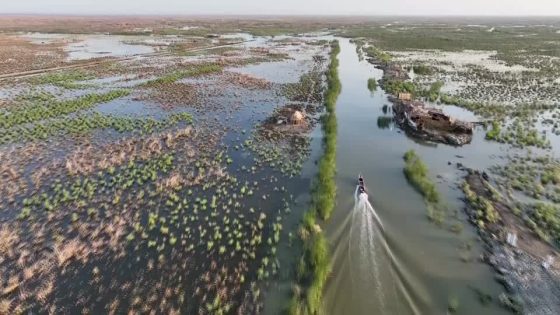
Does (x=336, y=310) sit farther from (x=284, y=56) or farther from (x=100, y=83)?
(x=284, y=56)

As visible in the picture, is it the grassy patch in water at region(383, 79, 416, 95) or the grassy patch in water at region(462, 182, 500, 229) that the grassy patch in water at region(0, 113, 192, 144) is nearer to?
the grassy patch in water at region(462, 182, 500, 229)

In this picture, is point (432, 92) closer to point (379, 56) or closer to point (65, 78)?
point (379, 56)

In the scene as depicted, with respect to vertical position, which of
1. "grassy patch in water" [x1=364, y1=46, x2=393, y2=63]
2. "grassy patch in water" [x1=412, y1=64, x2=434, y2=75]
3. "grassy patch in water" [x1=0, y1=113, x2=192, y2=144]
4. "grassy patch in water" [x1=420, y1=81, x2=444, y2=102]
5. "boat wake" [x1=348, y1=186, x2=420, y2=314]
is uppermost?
"grassy patch in water" [x1=364, y1=46, x2=393, y2=63]

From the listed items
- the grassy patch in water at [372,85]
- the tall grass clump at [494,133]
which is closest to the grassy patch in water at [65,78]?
the grassy patch in water at [372,85]

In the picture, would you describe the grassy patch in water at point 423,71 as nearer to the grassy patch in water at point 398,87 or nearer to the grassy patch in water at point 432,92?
the grassy patch in water at point 398,87

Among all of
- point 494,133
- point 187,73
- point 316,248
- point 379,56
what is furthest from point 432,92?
point 187,73

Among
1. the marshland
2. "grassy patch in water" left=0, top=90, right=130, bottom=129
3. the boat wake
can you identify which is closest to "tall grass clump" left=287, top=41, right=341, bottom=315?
the marshland
